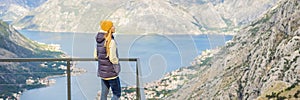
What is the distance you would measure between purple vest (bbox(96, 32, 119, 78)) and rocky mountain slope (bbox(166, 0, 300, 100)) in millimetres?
39226

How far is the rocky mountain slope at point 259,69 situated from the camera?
46.3 m

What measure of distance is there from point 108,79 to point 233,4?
496 feet

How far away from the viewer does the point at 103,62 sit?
130 inches

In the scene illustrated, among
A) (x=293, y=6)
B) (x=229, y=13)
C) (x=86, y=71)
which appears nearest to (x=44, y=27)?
(x=229, y=13)

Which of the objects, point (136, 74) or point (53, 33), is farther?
point (53, 33)

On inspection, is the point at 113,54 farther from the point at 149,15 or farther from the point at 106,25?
the point at 149,15

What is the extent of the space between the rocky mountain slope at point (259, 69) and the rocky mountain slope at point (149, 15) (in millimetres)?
6789

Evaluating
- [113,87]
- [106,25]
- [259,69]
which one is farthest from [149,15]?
[106,25]

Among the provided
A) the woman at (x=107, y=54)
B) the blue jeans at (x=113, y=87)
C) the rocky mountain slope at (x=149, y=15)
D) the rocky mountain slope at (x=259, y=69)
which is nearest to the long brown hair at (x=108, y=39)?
the woman at (x=107, y=54)

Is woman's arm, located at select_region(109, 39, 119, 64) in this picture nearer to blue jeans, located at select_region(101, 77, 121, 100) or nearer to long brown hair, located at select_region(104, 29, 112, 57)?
long brown hair, located at select_region(104, 29, 112, 57)

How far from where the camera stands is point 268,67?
5012 centimetres

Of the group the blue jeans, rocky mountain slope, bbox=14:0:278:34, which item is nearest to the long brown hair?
the blue jeans

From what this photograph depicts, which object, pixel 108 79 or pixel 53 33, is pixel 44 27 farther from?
pixel 108 79

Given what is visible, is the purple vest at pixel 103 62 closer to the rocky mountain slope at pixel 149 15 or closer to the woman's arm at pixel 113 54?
the woman's arm at pixel 113 54
